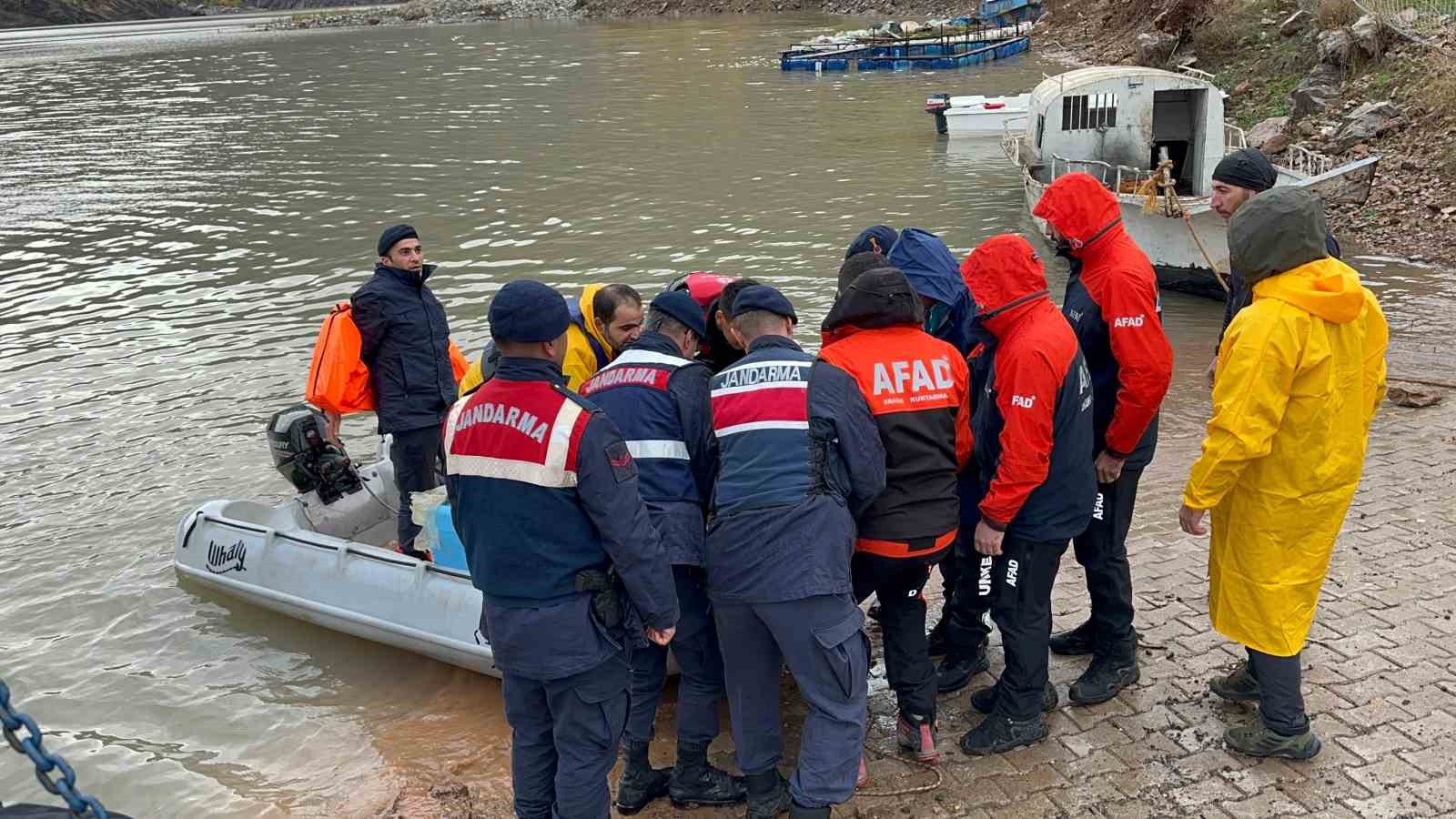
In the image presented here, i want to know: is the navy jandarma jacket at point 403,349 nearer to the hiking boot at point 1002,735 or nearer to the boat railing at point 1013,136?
the hiking boot at point 1002,735

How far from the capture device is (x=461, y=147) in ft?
80.0

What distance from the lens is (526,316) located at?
326 cm

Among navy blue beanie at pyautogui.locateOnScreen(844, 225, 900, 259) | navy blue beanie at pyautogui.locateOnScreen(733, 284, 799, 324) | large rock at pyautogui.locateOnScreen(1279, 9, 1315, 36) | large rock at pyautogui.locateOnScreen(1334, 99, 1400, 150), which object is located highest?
large rock at pyautogui.locateOnScreen(1279, 9, 1315, 36)

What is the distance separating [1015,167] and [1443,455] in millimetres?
13768

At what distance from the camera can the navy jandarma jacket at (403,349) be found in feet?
18.9

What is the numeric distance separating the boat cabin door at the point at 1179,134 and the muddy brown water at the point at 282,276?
87.0 inches

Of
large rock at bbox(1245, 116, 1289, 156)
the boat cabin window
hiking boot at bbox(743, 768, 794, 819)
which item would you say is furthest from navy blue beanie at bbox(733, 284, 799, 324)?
large rock at bbox(1245, 116, 1289, 156)

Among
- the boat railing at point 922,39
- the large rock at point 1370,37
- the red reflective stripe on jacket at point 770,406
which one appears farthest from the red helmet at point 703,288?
the boat railing at point 922,39

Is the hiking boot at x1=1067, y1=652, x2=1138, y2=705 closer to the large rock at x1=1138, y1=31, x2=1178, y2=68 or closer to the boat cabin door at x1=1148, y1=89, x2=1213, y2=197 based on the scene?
the boat cabin door at x1=1148, y1=89, x2=1213, y2=197

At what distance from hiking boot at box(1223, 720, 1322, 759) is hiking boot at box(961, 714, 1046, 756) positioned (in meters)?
0.69

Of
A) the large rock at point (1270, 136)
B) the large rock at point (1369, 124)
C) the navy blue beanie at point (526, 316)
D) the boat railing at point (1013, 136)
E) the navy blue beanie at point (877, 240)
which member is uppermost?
the navy blue beanie at point (526, 316)

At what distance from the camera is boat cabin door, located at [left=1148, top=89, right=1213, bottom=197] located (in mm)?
14617

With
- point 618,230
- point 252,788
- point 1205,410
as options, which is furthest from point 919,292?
point 618,230

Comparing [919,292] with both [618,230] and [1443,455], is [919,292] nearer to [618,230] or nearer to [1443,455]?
[1443,455]
